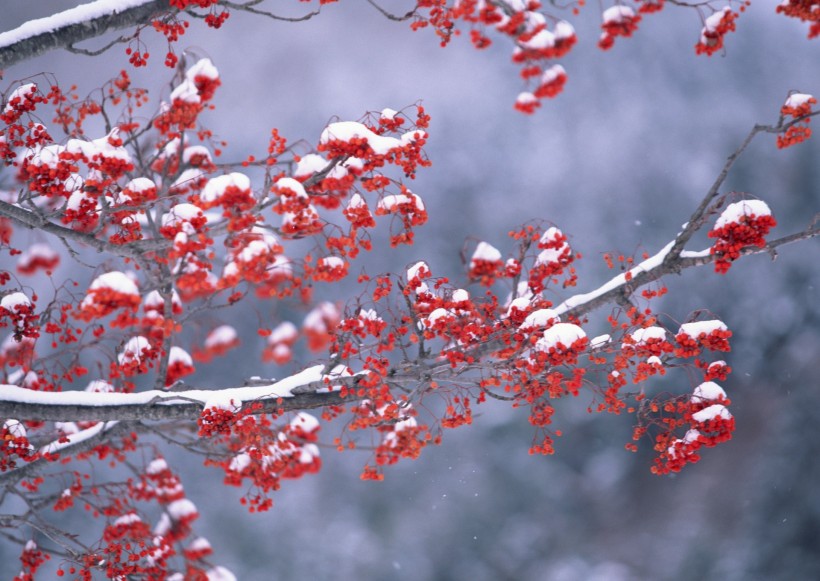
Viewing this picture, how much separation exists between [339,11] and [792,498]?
10735 millimetres

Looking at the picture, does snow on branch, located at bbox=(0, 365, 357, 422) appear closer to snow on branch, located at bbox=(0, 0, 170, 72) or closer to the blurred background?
snow on branch, located at bbox=(0, 0, 170, 72)

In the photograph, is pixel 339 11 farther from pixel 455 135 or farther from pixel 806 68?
pixel 806 68

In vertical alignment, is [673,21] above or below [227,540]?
above

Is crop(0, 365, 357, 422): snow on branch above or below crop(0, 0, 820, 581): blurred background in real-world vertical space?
below

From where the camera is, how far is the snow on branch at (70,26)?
13.1 feet

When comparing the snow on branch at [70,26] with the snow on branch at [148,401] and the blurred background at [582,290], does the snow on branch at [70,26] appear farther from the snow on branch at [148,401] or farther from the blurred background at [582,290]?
the blurred background at [582,290]

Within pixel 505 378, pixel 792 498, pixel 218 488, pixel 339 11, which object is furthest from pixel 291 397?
pixel 792 498

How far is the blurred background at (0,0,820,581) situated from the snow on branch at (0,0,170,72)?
22.0 ft

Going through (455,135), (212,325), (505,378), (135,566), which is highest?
(455,135)

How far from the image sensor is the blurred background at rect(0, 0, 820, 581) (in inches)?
445

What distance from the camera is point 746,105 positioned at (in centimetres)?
1247

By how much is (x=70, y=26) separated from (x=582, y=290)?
29.6ft

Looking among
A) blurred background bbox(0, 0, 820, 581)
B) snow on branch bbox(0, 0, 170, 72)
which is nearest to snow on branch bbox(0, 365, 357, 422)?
snow on branch bbox(0, 0, 170, 72)

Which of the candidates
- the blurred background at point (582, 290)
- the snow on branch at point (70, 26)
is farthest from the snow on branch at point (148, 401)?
the blurred background at point (582, 290)
